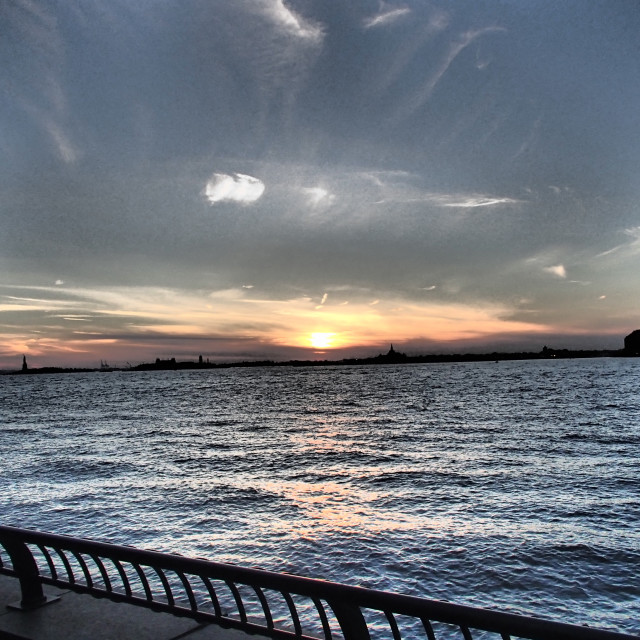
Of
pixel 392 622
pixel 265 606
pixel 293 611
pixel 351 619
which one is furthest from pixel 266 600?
pixel 392 622

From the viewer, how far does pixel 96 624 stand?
17.3 feet

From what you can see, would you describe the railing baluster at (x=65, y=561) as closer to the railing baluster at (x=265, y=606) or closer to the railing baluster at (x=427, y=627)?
the railing baluster at (x=265, y=606)

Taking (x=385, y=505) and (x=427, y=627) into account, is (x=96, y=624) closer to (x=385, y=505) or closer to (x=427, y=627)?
(x=427, y=627)

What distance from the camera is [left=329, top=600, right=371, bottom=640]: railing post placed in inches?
149

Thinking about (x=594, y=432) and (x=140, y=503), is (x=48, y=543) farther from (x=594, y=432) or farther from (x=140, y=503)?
(x=594, y=432)

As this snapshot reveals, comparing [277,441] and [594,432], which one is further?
[594,432]

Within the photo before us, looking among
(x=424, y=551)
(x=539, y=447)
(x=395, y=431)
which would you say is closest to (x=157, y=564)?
(x=424, y=551)

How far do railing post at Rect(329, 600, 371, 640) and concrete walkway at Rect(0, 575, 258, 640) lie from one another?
1574mm

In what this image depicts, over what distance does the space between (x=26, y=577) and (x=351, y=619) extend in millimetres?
3836

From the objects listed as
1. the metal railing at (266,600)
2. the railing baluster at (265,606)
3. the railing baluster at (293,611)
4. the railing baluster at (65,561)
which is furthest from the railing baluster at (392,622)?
the railing baluster at (65,561)

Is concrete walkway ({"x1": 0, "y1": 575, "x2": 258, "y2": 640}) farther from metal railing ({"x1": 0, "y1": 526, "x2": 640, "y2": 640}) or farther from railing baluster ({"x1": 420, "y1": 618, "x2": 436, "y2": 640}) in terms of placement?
railing baluster ({"x1": 420, "y1": 618, "x2": 436, "y2": 640})

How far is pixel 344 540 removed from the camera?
14.4 m

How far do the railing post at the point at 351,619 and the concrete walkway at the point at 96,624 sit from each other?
1574 mm

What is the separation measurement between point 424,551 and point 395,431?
30777mm
